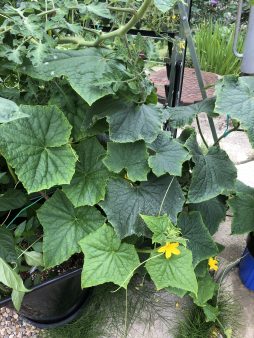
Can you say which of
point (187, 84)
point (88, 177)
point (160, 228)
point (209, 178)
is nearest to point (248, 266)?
point (209, 178)

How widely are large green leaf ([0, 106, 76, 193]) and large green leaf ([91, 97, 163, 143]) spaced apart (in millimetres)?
115

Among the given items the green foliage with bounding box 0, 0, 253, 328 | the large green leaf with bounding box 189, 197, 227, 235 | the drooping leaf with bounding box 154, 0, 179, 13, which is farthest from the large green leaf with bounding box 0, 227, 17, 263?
the drooping leaf with bounding box 154, 0, 179, 13

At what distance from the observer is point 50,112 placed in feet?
3.04

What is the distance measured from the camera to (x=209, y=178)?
1070 millimetres

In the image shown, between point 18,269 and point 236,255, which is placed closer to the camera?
point 18,269

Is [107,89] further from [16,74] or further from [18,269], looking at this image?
[18,269]

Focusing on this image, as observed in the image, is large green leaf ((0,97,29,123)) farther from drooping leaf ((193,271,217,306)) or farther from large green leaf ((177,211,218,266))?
drooping leaf ((193,271,217,306))

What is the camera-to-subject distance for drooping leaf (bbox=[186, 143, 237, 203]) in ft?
3.45

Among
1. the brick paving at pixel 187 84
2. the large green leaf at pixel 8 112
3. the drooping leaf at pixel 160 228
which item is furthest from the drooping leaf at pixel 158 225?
the brick paving at pixel 187 84

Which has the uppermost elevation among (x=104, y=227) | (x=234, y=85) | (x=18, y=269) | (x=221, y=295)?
(x=234, y=85)

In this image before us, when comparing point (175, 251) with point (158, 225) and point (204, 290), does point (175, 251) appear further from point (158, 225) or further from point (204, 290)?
point (204, 290)

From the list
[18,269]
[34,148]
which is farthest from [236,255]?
[34,148]

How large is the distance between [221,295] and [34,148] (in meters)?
1.00

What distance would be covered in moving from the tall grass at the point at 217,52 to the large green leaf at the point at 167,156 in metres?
2.18
